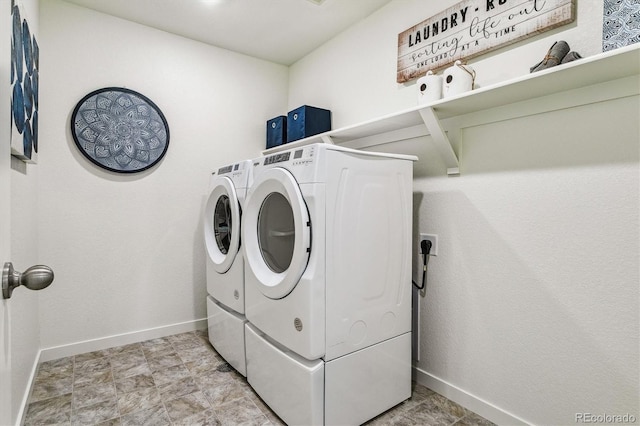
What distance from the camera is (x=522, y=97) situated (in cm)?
154

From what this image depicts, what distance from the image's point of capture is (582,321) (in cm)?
141

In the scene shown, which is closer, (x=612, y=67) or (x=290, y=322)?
(x=612, y=67)

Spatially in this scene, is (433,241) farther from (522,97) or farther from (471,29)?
(471,29)

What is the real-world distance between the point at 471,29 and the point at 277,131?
5.69 feet

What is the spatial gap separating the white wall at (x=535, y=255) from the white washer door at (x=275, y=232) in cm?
83

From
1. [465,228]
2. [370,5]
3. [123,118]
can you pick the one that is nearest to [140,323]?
[123,118]

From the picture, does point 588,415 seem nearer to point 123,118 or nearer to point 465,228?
point 465,228

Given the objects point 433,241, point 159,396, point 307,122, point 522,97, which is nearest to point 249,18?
point 307,122

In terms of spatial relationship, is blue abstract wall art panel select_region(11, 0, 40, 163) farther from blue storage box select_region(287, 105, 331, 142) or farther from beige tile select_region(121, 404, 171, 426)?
blue storage box select_region(287, 105, 331, 142)

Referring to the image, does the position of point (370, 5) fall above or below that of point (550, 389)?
above

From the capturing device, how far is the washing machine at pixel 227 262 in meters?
2.06

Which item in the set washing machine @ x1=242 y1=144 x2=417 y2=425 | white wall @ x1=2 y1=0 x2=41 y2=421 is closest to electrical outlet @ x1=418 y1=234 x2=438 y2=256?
washing machine @ x1=242 y1=144 x2=417 y2=425

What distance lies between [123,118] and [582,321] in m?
3.06

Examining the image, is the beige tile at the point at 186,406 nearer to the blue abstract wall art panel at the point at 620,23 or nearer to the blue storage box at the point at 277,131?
the blue storage box at the point at 277,131
